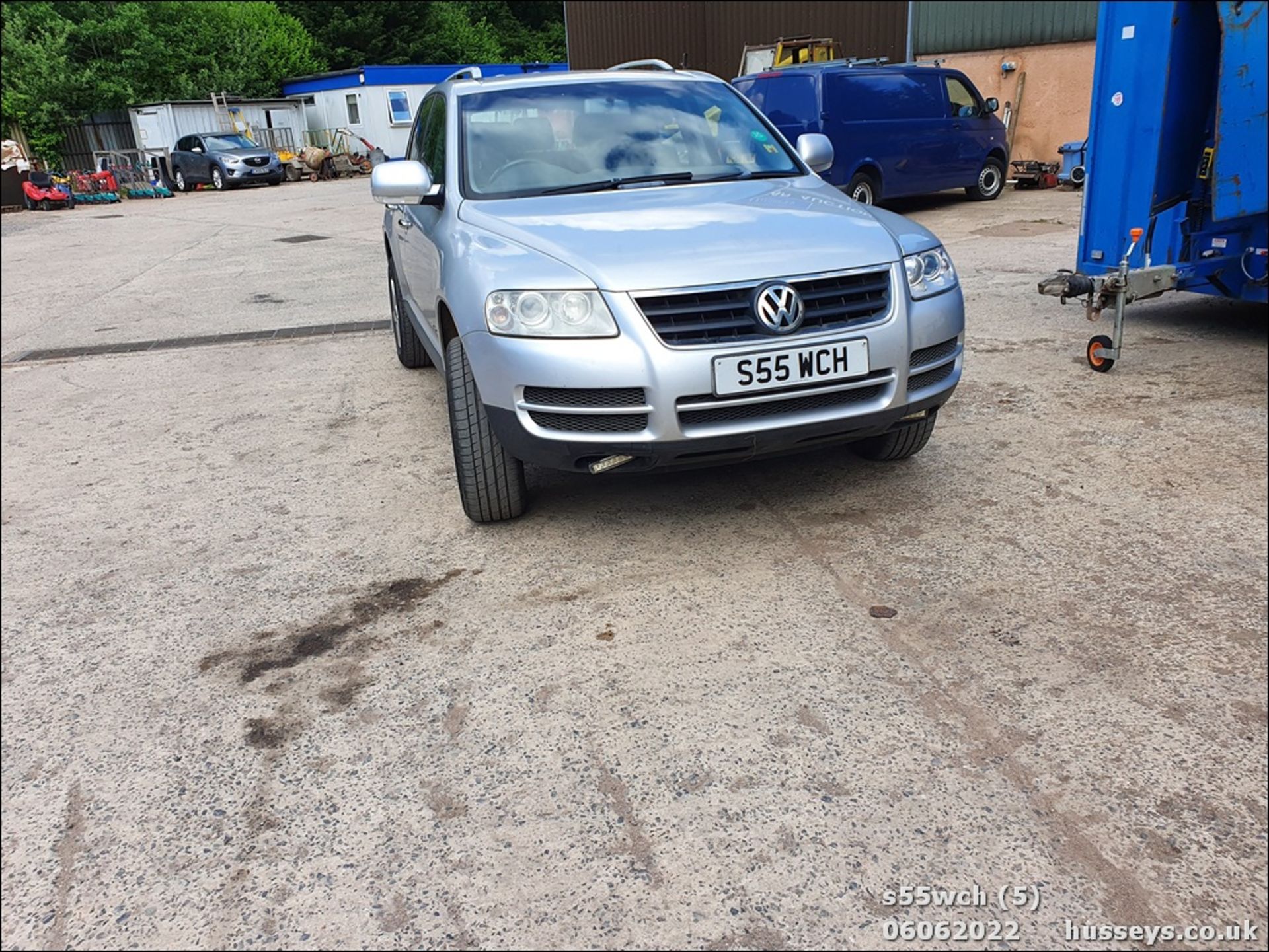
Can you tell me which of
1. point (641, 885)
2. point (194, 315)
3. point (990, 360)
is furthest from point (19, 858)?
point (194, 315)

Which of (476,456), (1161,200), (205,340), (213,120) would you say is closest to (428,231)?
(476,456)

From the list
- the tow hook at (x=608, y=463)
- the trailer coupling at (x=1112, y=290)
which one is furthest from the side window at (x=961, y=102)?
the tow hook at (x=608, y=463)

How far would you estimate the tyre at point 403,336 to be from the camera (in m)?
5.64

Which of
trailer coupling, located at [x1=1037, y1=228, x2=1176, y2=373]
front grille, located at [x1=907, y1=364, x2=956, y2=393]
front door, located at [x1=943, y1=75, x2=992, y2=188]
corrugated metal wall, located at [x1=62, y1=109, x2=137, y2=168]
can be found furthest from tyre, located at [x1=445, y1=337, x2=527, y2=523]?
corrugated metal wall, located at [x1=62, y1=109, x2=137, y2=168]

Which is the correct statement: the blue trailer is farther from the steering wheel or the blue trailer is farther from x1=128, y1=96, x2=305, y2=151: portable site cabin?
x1=128, y1=96, x2=305, y2=151: portable site cabin

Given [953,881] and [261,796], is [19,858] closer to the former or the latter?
[261,796]

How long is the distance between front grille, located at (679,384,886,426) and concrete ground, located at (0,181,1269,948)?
0.49 meters

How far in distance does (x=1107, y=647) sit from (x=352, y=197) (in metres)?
21.0

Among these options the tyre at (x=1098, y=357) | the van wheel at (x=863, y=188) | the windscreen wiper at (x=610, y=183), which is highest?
the windscreen wiper at (x=610, y=183)

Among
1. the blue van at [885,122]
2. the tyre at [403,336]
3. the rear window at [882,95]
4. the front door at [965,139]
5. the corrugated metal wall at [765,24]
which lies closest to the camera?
the corrugated metal wall at [765,24]

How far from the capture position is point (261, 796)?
6.97 feet

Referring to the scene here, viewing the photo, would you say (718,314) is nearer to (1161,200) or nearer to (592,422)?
(592,422)

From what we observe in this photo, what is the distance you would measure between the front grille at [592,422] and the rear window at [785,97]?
8856 mm

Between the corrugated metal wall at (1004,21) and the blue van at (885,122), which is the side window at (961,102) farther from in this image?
the corrugated metal wall at (1004,21)
